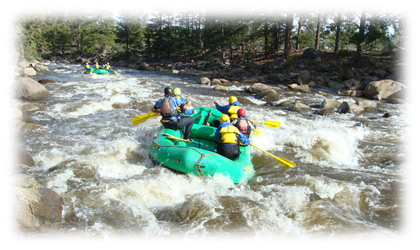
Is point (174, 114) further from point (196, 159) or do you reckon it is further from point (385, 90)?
point (385, 90)

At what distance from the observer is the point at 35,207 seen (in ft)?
11.9

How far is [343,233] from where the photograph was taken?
12.6 feet

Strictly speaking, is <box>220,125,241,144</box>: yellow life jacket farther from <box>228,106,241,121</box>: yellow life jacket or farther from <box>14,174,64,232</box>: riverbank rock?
<box>14,174,64,232</box>: riverbank rock

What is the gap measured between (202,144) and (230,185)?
1.51m

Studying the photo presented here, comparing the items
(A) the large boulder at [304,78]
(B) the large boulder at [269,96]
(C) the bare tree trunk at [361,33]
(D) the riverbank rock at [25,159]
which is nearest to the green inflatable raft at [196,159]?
(D) the riverbank rock at [25,159]

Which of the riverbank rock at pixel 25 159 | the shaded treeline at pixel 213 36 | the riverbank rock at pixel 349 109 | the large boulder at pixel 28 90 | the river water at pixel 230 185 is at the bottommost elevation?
the river water at pixel 230 185

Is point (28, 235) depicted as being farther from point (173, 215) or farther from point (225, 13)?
point (225, 13)

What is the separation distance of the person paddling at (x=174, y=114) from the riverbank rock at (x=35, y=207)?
109 inches

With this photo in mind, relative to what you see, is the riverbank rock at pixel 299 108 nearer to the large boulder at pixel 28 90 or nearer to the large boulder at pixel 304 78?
the large boulder at pixel 304 78

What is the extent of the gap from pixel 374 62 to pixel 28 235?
21785 millimetres

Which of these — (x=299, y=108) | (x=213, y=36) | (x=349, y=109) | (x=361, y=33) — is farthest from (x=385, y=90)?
(x=213, y=36)

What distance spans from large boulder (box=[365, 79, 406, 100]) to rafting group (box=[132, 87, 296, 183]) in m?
10.0

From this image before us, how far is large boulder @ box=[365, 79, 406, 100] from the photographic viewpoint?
1359 cm

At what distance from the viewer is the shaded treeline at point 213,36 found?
2170 cm
